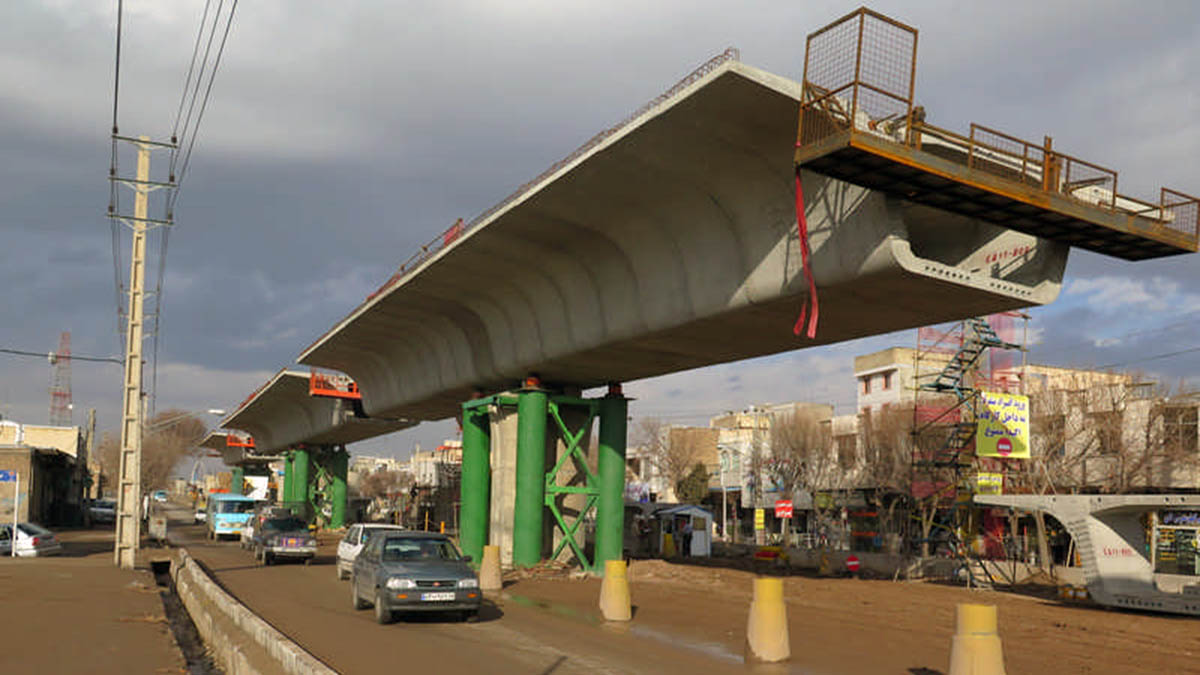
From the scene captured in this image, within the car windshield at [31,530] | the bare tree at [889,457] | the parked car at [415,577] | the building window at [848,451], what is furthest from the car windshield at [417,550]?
the building window at [848,451]

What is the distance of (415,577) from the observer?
57.2 feet

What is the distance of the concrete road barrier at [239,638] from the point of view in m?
10.6

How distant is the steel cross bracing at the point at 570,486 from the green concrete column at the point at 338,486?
46840 mm

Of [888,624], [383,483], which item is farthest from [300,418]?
[383,483]

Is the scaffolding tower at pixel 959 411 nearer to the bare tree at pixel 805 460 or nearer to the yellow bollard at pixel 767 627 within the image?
the bare tree at pixel 805 460

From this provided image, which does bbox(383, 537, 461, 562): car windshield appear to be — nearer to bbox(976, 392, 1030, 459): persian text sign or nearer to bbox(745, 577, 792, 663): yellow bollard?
bbox(745, 577, 792, 663): yellow bollard

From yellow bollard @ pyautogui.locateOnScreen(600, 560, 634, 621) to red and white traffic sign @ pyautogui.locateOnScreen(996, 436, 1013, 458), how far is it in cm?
1929

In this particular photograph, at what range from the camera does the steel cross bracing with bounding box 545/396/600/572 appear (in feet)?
96.1

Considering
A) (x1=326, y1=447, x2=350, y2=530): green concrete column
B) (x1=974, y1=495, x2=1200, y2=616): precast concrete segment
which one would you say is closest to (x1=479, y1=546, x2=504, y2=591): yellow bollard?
(x1=974, y1=495, x2=1200, y2=616): precast concrete segment

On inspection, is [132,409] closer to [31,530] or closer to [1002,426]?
[31,530]

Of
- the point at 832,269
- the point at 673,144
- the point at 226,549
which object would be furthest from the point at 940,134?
the point at 226,549

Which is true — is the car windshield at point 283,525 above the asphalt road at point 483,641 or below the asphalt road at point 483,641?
below

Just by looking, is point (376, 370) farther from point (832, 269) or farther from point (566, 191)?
point (832, 269)

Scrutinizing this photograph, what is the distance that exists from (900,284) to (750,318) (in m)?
3.93
